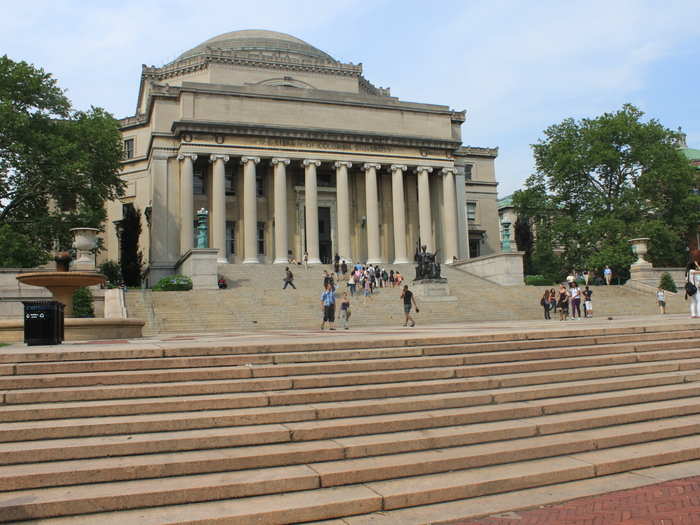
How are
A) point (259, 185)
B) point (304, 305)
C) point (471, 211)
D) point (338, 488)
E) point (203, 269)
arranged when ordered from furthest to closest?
1. point (471, 211)
2. point (259, 185)
3. point (203, 269)
4. point (304, 305)
5. point (338, 488)

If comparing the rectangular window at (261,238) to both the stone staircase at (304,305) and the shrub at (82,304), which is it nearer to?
the stone staircase at (304,305)

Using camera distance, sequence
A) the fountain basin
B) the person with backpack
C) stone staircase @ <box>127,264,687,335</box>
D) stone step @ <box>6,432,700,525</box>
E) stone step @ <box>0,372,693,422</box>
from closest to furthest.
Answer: stone step @ <box>6,432,700,525</box>
stone step @ <box>0,372,693,422</box>
the person with backpack
the fountain basin
stone staircase @ <box>127,264,687,335</box>

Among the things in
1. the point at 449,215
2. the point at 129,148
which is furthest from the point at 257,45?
the point at 449,215

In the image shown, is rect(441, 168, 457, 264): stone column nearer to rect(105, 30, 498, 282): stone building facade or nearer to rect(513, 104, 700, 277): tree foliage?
rect(105, 30, 498, 282): stone building facade

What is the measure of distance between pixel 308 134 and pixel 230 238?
9.82 meters

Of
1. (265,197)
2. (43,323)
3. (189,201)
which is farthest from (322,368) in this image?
(265,197)

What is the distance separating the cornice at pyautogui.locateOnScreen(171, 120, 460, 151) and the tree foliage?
29.3ft

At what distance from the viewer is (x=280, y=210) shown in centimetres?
4566

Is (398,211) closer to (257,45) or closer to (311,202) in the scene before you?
(311,202)

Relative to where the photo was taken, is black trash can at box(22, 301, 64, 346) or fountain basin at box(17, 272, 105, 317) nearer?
black trash can at box(22, 301, 64, 346)

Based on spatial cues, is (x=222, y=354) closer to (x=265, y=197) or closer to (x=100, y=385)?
(x=100, y=385)

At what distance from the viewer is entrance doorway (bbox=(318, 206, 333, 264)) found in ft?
167

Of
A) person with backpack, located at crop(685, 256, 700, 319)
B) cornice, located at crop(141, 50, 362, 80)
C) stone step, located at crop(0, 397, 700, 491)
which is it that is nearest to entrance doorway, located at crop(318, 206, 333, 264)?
cornice, located at crop(141, 50, 362, 80)

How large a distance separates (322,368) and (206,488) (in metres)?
3.58
